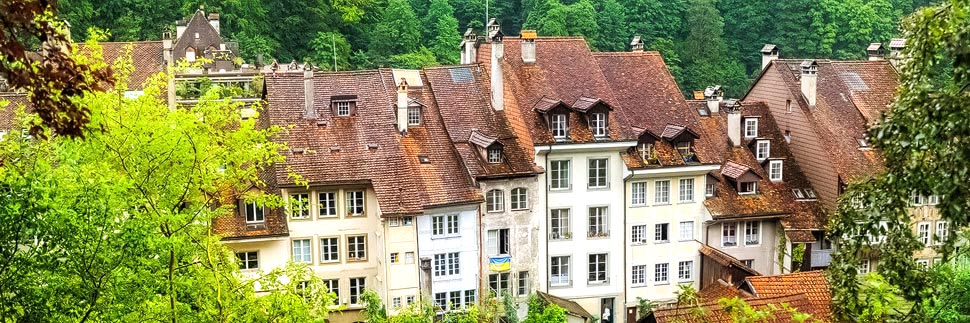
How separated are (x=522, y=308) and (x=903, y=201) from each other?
95.9 feet

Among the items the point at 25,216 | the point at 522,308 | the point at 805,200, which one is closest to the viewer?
the point at 25,216

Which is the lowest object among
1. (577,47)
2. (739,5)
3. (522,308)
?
(522,308)

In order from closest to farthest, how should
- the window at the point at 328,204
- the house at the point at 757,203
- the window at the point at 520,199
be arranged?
the window at the point at 328,204 → the window at the point at 520,199 → the house at the point at 757,203

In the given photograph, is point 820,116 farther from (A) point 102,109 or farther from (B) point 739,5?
(B) point 739,5

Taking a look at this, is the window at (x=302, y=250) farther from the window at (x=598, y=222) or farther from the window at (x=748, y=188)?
the window at (x=748, y=188)

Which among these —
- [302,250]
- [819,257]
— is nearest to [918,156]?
[302,250]

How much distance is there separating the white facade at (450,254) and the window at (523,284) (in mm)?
1826

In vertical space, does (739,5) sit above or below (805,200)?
above

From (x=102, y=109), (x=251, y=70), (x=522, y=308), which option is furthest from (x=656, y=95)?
(x=102, y=109)

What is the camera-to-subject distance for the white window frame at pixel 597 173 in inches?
1581

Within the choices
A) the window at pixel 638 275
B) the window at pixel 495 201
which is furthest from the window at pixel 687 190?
the window at pixel 495 201

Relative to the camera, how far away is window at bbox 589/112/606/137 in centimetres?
3997

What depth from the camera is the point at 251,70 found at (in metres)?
56.2

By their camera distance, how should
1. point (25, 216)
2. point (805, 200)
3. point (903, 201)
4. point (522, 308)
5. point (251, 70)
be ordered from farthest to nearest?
point (251, 70), point (805, 200), point (522, 308), point (25, 216), point (903, 201)
